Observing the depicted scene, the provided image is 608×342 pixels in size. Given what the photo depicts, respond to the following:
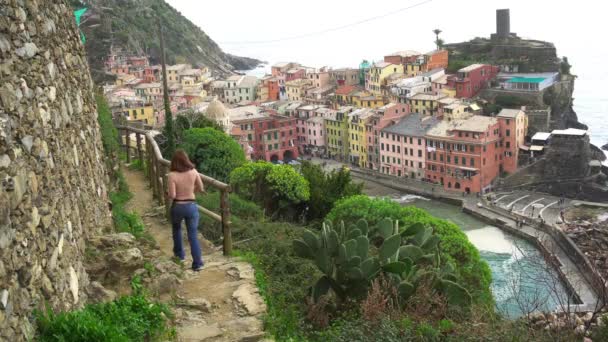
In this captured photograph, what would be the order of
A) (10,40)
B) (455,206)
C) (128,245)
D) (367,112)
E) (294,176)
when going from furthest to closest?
(367,112)
(455,206)
(294,176)
(128,245)
(10,40)

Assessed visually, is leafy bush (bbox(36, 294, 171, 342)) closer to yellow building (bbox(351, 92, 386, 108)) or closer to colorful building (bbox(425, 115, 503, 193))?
colorful building (bbox(425, 115, 503, 193))

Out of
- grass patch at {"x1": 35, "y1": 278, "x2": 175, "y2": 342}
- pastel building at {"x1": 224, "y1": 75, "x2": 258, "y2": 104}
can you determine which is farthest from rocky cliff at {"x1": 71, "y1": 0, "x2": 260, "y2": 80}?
grass patch at {"x1": 35, "y1": 278, "x2": 175, "y2": 342}

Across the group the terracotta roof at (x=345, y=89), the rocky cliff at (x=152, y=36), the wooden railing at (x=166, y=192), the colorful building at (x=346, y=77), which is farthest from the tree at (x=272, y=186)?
the colorful building at (x=346, y=77)

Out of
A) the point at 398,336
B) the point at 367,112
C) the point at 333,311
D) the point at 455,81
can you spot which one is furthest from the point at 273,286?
the point at 455,81

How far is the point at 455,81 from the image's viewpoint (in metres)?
60.8

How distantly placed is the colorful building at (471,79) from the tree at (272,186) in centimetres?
4599

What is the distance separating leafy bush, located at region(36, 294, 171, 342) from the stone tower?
72975mm

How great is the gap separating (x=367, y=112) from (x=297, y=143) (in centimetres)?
767

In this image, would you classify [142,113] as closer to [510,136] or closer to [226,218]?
[510,136]

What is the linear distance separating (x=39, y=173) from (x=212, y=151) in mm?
15780

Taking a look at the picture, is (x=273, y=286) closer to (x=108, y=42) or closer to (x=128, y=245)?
(x=128, y=245)

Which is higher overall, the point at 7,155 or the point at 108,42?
the point at 108,42

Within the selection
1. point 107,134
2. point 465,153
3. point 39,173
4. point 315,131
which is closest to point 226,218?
point 39,173

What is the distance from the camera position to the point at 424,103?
55.9 metres
